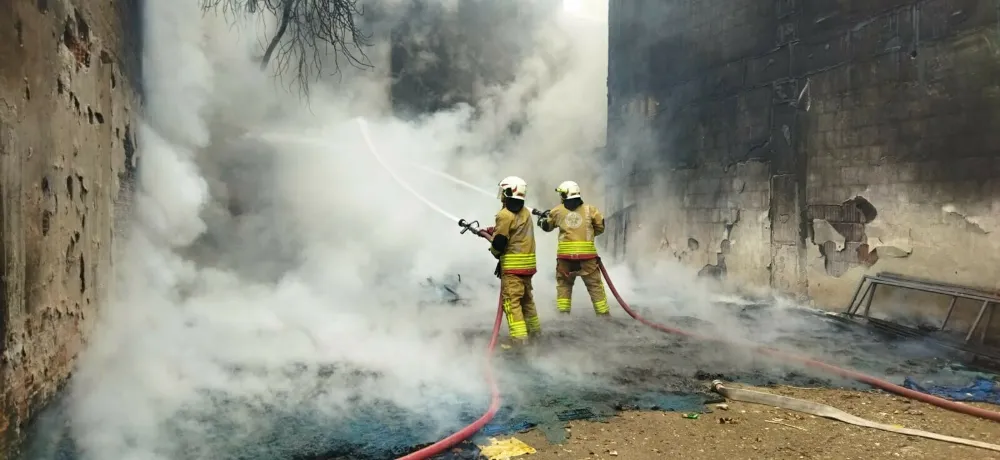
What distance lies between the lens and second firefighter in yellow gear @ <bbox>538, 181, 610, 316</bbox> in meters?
6.16

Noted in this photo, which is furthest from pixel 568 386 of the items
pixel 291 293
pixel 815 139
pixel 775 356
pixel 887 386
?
pixel 815 139

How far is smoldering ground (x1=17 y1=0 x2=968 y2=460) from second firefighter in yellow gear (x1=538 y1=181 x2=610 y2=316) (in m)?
0.34

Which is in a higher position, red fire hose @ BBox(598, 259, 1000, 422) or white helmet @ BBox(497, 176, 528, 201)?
white helmet @ BBox(497, 176, 528, 201)

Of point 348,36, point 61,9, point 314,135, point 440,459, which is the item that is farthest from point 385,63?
point 440,459

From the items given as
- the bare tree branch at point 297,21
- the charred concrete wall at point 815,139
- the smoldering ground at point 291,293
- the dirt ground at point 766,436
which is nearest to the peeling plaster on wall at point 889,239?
the charred concrete wall at point 815,139

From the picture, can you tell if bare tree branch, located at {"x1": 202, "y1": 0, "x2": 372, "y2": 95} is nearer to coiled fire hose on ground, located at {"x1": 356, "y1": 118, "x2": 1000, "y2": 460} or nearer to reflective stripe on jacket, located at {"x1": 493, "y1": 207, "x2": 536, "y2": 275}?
reflective stripe on jacket, located at {"x1": 493, "y1": 207, "x2": 536, "y2": 275}

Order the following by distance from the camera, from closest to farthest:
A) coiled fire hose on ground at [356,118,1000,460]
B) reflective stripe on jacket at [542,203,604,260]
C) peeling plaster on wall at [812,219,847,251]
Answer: coiled fire hose on ground at [356,118,1000,460]
reflective stripe on jacket at [542,203,604,260]
peeling plaster on wall at [812,219,847,251]

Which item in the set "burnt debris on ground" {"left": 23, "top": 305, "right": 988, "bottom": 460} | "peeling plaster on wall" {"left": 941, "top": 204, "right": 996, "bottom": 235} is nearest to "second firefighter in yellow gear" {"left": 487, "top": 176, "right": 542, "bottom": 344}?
"burnt debris on ground" {"left": 23, "top": 305, "right": 988, "bottom": 460}

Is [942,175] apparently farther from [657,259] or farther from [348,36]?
[348,36]

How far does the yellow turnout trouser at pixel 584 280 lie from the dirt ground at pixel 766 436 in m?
2.71

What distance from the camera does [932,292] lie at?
17.8ft

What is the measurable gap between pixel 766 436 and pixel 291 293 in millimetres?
4848

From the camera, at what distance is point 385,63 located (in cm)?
1312

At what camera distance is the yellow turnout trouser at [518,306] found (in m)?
4.99
